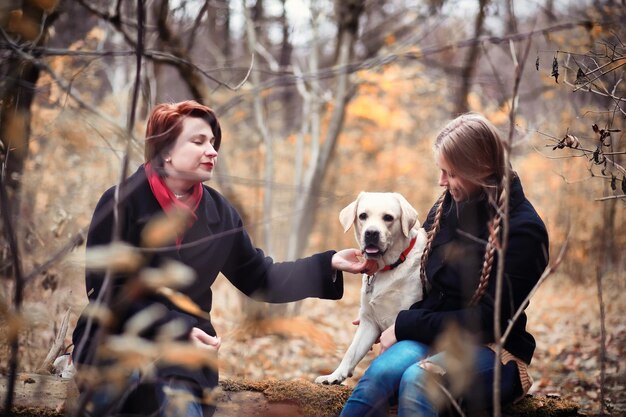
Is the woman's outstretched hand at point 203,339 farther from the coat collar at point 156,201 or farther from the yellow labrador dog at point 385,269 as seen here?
the yellow labrador dog at point 385,269

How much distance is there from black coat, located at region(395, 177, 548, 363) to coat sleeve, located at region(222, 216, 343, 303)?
0.43m

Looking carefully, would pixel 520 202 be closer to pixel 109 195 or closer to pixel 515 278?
pixel 515 278

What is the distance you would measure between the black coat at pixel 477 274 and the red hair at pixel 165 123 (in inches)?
50.8

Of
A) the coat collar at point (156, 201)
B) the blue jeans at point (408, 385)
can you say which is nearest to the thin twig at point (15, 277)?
the coat collar at point (156, 201)

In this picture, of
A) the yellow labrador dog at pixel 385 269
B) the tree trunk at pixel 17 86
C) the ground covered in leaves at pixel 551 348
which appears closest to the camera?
the tree trunk at pixel 17 86

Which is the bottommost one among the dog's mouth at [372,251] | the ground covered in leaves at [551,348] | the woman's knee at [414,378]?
the ground covered in leaves at [551,348]

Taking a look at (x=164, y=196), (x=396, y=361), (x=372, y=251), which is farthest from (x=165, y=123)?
(x=396, y=361)

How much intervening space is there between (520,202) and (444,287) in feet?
1.68

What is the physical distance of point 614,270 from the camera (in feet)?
26.6

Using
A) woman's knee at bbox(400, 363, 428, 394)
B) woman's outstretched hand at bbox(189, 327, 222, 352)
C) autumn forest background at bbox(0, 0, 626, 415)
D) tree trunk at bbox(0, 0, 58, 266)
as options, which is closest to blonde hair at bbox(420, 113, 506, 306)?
autumn forest background at bbox(0, 0, 626, 415)

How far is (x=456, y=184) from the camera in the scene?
282cm

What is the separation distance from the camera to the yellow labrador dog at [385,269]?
10.8 ft

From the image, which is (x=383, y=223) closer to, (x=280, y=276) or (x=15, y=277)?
(x=280, y=276)

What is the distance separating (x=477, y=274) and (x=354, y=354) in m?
0.95
